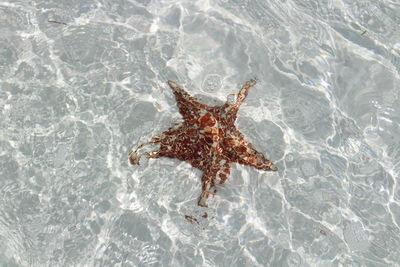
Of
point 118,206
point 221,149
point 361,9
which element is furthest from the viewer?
point 361,9

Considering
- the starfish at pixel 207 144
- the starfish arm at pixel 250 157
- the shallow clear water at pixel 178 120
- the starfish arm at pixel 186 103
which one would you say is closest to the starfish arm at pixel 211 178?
the starfish at pixel 207 144

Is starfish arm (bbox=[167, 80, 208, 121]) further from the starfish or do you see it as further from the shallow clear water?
the shallow clear water

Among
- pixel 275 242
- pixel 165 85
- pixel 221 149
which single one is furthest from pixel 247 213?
pixel 165 85

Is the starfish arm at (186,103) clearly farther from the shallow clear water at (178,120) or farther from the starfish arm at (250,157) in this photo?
the starfish arm at (250,157)

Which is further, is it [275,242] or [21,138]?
[21,138]

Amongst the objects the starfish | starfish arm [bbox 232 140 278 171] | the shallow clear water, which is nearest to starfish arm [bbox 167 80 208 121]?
the starfish

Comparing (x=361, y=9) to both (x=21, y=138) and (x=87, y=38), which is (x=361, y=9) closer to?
(x=87, y=38)

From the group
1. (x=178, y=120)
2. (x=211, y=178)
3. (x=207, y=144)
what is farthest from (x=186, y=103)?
(x=211, y=178)
